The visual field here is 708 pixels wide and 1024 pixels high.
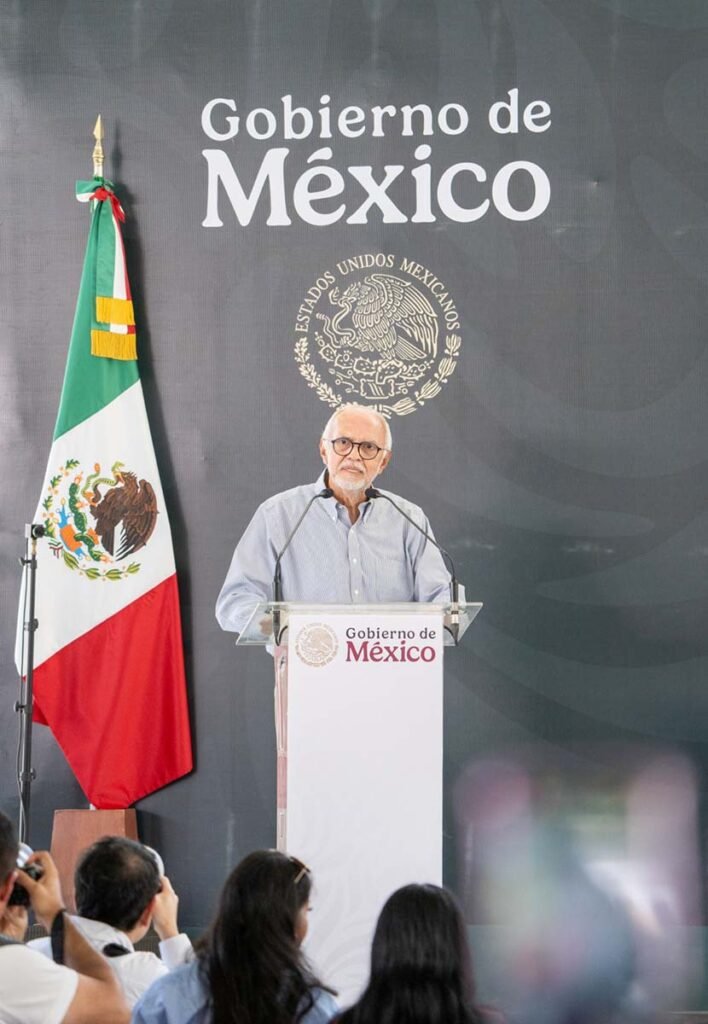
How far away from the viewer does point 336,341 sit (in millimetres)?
6027

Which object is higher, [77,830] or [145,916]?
[145,916]

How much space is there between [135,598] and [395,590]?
1.56 m

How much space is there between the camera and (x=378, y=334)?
6.04 meters

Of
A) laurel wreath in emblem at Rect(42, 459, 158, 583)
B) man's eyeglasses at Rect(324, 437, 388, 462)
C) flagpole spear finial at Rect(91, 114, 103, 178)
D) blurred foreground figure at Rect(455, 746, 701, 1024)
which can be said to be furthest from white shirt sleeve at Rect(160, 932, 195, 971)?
flagpole spear finial at Rect(91, 114, 103, 178)

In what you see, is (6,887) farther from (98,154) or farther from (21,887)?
(98,154)

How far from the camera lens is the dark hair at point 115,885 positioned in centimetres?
272

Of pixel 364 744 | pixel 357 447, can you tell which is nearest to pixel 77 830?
pixel 357 447

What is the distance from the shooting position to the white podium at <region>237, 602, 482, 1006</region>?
12.2 feet

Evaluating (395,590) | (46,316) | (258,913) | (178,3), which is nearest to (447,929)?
Answer: (258,913)

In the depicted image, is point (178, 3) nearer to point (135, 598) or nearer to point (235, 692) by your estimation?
point (135, 598)

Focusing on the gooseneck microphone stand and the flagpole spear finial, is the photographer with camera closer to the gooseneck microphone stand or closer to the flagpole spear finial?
the gooseneck microphone stand

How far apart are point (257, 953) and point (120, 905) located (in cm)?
43

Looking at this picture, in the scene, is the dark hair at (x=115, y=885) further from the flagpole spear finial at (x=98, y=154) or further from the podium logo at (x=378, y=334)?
the flagpole spear finial at (x=98, y=154)

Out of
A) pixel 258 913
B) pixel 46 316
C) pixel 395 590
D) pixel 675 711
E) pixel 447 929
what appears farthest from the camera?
pixel 46 316
